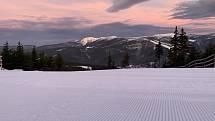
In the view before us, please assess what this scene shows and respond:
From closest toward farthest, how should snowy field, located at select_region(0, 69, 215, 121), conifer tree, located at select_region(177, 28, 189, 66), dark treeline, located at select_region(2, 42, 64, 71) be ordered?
snowy field, located at select_region(0, 69, 215, 121) → conifer tree, located at select_region(177, 28, 189, 66) → dark treeline, located at select_region(2, 42, 64, 71)

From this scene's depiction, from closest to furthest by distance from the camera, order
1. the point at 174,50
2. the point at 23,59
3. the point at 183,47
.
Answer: the point at 174,50 → the point at 183,47 → the point at 23,59

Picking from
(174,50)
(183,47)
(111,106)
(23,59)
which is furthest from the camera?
(23,59)

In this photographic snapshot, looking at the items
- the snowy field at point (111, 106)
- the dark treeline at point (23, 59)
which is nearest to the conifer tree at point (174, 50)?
the dark treeline at point (23, 59)

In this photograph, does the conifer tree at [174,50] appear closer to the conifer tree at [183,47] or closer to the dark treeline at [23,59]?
the conifer tree at [183,47]

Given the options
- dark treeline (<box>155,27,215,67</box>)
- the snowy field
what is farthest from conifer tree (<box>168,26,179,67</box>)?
the snowy field

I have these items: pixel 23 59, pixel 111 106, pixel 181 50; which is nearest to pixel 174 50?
pixel 181 50

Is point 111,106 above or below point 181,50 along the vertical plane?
below

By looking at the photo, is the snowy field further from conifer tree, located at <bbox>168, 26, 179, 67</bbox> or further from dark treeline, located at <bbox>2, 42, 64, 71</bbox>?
dark treeline, located at <bbox>2, 42, 64, 71</bbox>

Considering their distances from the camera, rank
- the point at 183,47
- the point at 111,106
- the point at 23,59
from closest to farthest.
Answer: the point at 111,106 < the point at 183,47 < the point at 23,59

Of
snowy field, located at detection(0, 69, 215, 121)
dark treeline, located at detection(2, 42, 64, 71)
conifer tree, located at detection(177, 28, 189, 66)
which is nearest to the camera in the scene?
snowy field, located at detection(0, 69, 215, 121)

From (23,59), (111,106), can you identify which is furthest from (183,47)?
(111,106)

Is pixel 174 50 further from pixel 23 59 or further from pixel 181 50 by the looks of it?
pixel 23 59

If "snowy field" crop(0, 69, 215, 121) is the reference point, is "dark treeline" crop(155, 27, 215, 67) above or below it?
above

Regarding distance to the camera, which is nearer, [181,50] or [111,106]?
[111,106]
